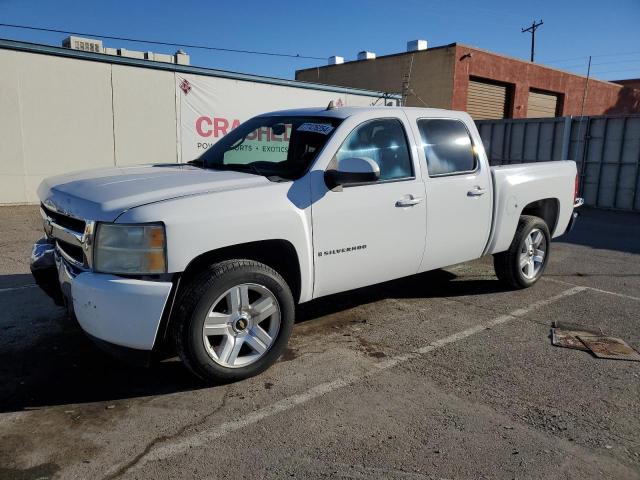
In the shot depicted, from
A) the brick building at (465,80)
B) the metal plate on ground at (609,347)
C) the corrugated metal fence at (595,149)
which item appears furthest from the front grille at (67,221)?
the brick building at (465,80)

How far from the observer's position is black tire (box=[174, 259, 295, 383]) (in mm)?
3387

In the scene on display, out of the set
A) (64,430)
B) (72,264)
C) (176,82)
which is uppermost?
(176,82)

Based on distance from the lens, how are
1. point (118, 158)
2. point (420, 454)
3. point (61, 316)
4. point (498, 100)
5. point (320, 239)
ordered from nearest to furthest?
1. point (420, 454)
2. point (320, 239)
3. point (61, 316)
4. point (118, 158)
5. point (498, 100)

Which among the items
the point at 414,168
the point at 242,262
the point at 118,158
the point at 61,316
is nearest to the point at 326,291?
the point at 242,262

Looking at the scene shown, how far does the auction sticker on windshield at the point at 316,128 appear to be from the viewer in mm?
4324

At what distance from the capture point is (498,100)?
85.5 ft

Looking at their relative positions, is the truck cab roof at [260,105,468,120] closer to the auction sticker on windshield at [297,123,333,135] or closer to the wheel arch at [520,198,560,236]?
the auction sticker on windshield at [297,123,333,135]

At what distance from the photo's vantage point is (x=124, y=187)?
11.7ft

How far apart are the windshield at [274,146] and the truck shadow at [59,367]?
5.13ft

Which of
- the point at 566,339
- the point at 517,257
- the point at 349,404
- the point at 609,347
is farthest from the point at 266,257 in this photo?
the point at 517,257

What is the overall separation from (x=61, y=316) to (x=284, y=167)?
2569 mm

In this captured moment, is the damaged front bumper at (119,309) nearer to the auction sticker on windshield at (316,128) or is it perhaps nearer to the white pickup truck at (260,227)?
the white pickup truck at (260,227)

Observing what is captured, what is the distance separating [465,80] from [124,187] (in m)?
22.5

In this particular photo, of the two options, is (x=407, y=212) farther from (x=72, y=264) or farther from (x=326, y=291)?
(x=72, y=264)
